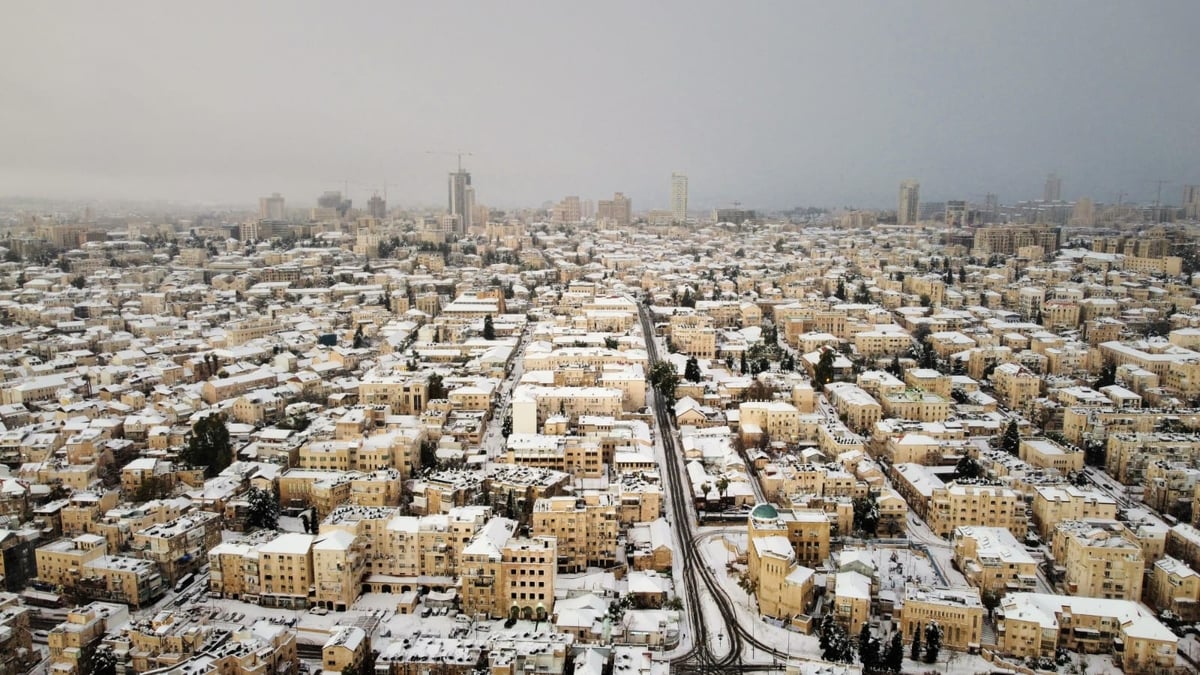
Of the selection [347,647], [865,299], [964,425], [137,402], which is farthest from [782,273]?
[347,647]

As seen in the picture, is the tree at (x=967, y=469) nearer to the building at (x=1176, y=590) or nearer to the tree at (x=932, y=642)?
the building at (x=1176, y=590)

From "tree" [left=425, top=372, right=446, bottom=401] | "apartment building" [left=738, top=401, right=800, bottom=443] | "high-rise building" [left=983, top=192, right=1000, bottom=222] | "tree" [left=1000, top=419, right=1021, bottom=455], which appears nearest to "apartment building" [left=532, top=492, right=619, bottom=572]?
"apartment building" [left=738, top=401, right=800, bottom=443]

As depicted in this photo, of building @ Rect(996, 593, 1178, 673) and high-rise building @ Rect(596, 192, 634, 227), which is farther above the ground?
high-rise building @ Rect(596, 192, 634, 227)

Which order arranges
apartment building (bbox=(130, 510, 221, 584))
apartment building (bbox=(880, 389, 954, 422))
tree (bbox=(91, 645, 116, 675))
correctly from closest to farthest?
1. tree (bbox=(91, 645, 116, 675))
2. apartment building (bbox=(130, 510, 221, 584))
3. apartment building (bbox=(880, 389, 954, 422))

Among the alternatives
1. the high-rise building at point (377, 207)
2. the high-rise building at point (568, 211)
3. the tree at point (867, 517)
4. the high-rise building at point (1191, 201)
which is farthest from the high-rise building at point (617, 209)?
the tree at point (867, 517)

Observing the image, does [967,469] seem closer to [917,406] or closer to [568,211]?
[917,406]

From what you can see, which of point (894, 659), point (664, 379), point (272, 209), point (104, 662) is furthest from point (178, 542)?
point (272, 209)

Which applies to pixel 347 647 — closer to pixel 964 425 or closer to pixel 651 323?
pixel 964 425

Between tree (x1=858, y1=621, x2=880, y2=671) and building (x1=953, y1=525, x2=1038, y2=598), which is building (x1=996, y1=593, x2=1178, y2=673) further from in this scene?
tree (x1=858, y1=621, x2=880, y2=671)
